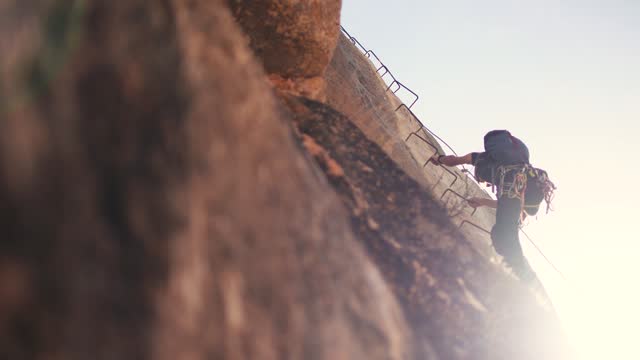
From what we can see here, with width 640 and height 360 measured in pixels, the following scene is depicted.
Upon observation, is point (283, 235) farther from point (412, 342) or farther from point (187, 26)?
point (412, 342)

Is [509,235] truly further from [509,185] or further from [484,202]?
[484,202]

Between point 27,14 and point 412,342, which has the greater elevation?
point 27,14

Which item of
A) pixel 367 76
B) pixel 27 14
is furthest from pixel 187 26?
pixel 367 76

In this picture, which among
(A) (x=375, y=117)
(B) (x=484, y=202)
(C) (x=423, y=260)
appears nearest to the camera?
(C) (x=423, y=260)

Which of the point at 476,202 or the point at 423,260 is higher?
the point at 476,202

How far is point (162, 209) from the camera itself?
6.53 feet

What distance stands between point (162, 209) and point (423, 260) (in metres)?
3.13

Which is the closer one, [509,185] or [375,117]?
[509,185]

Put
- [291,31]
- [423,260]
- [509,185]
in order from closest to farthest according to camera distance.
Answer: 1. [423,260]
2. [291,31]
3. [509,185]

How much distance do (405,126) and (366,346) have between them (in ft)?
39.3

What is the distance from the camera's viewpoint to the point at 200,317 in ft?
6.72

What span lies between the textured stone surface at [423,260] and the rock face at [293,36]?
1386 mm

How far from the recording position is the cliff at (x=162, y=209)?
5.44ft

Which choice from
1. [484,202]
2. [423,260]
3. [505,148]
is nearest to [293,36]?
[423,260]
